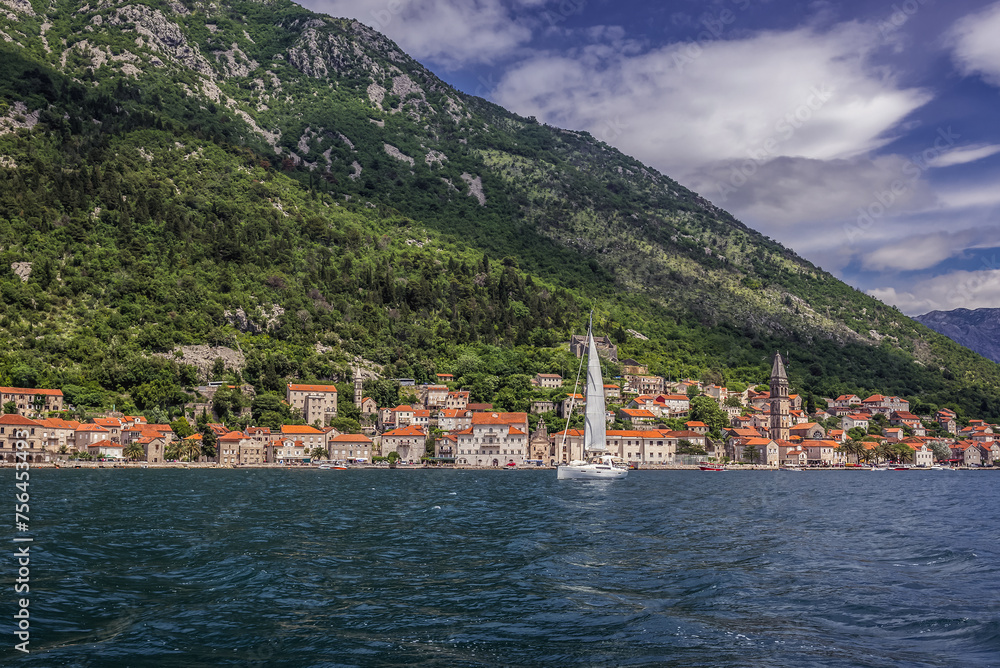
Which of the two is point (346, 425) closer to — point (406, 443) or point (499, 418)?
point (406, 443)

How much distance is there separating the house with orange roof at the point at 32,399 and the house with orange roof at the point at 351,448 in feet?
127

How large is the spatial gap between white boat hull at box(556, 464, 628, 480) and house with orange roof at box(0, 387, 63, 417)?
72.5 meters

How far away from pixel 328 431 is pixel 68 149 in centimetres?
10942

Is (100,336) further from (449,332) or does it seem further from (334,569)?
(334,569)

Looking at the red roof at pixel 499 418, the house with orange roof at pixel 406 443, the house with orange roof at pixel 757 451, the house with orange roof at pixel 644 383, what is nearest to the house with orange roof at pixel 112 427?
the house with orange roof at pixel 406 443

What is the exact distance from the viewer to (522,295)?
643 ft

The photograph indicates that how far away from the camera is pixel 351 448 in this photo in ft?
378

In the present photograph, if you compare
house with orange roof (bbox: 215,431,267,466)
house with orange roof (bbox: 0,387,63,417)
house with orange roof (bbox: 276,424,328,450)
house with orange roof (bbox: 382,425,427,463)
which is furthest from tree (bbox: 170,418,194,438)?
house with orange roof (bbox: 382,425,427,463)

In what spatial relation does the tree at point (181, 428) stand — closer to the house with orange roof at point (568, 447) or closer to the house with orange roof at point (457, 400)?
the house with orange roof at point (457, 400)

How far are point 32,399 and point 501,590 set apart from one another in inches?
4020

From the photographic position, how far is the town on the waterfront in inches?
3844

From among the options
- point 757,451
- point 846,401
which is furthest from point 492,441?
point 846,401

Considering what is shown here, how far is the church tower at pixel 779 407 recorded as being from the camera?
13888 cm

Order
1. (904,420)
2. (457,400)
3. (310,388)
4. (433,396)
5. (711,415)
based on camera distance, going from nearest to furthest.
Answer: (310,388)
(711,415)
(433,396)
(457,400)
(904,420)
